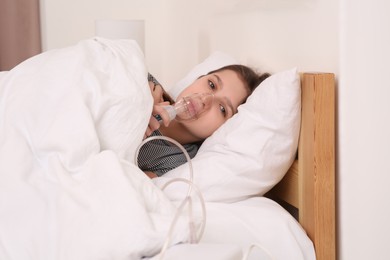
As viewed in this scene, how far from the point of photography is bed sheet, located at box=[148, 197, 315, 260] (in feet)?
3.46

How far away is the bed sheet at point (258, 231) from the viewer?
1.06 m

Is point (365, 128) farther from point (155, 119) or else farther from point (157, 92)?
point (157, 92)

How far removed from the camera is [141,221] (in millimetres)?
892

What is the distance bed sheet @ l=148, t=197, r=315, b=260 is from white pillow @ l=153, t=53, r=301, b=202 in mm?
53

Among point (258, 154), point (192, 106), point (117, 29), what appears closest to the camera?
point (258, 154)

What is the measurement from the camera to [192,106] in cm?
148

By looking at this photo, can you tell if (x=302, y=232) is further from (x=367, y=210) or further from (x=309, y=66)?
(x=309, y=66)

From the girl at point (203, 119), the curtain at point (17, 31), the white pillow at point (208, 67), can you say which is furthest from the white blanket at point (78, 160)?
the curtain at point (17, 31)

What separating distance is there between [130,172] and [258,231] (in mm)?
290

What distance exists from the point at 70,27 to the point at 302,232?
7.10 feet

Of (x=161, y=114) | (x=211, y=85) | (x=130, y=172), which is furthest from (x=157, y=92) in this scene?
(x=130, y=172)

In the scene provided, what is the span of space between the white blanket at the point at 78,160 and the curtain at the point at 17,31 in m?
1.62

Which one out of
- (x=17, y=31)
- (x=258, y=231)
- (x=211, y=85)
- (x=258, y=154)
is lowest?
(x=258, y=231)

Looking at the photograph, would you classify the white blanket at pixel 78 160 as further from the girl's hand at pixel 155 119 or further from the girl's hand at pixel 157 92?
the girl's hand at pixel 157 92
